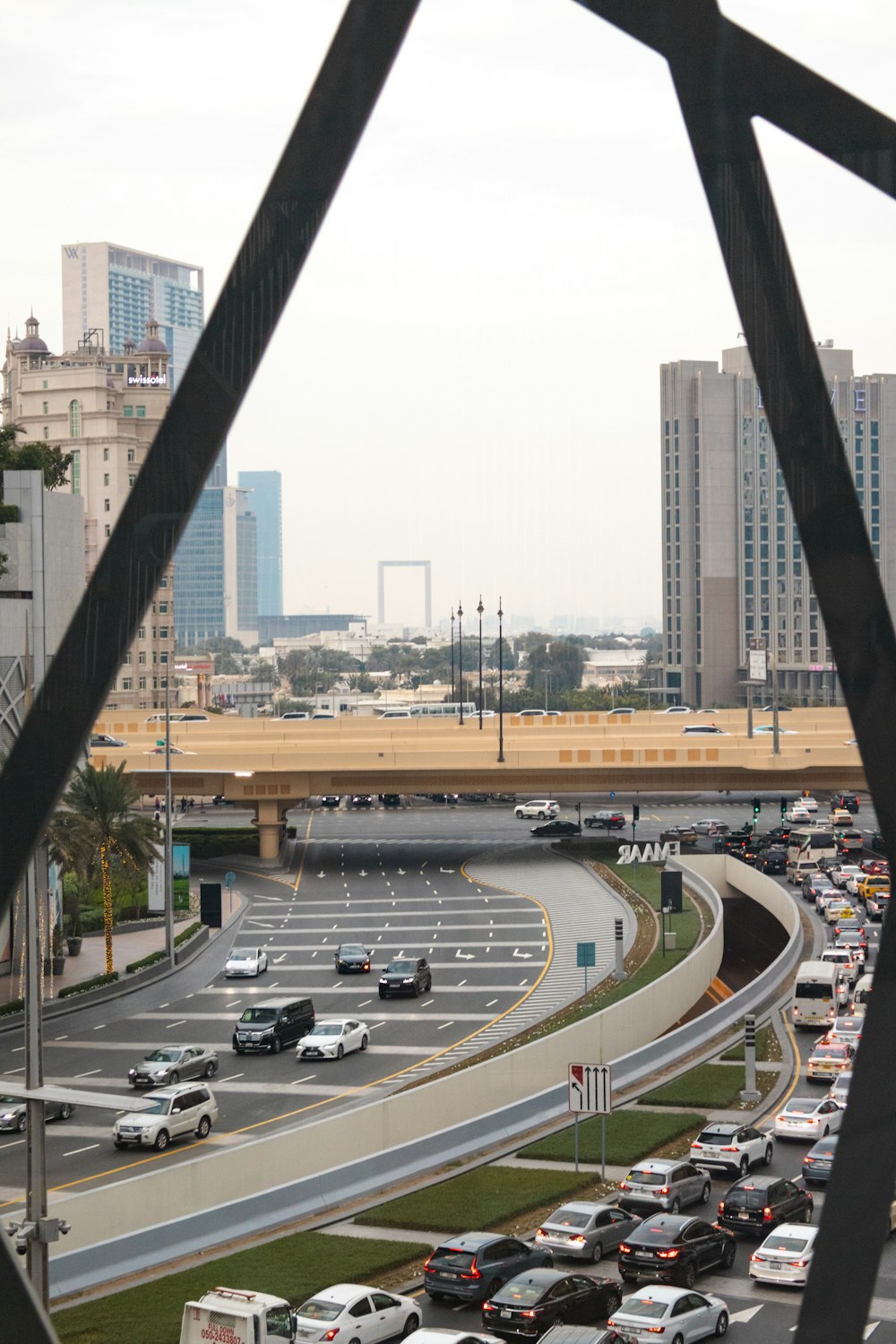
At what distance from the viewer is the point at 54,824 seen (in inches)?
1288

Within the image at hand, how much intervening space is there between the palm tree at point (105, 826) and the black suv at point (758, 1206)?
61.7ft

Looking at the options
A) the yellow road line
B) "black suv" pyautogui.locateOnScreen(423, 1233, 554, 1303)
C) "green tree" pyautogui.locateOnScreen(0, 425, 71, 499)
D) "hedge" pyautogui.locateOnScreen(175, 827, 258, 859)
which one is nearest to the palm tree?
"green tree" pyautogui.locateOnScreen(0, 425, 71, 499)

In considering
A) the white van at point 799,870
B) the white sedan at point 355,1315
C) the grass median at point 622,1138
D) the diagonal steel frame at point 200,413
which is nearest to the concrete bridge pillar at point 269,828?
the white van at point 799,870

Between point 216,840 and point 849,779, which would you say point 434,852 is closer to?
point 216,840

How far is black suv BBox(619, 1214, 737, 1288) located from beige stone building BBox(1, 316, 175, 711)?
74372 mm

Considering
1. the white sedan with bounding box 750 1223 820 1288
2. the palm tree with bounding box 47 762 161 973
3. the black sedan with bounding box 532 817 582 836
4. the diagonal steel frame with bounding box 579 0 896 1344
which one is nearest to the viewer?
the diagonal steel frame with bounding box 579 0 896 1344

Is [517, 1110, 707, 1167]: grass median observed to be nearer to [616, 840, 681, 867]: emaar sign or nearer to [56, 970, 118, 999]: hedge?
[56, 970, 118, 999]: hedge

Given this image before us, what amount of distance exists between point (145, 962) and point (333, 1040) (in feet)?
34.6

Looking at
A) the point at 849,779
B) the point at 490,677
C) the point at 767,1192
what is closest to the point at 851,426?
the point at 849,779

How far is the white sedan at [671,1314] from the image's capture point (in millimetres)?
13297

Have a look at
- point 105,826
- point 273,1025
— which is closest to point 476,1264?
point 273,1025

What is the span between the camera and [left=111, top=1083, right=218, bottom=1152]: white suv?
20.7 m

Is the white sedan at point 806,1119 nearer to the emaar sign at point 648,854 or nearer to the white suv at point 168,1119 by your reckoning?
the white suv at point 168,1119

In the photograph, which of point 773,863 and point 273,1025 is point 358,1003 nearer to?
point 273,1025
